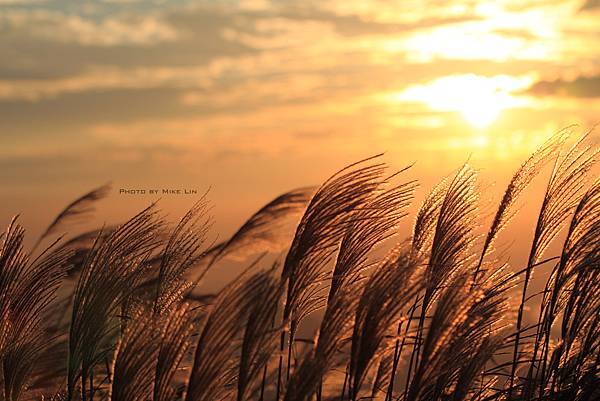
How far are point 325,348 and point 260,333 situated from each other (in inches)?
11.5

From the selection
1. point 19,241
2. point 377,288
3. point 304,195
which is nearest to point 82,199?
point 19,241

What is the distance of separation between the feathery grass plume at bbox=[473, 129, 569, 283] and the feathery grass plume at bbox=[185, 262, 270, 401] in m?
1.66

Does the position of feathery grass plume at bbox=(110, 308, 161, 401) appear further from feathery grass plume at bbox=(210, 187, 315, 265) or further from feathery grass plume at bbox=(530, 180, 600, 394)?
feathery grass plume at bbox=(530, 180, 600, 394)

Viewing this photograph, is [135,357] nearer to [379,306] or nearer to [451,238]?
[379,306]

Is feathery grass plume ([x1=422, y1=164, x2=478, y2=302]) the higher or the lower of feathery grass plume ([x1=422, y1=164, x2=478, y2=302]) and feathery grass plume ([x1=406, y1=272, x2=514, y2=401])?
the higher

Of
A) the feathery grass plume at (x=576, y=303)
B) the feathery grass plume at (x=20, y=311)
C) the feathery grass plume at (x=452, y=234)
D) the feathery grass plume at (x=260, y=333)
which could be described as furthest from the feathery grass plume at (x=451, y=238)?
the feathery grass plume at (x=20, y=311)

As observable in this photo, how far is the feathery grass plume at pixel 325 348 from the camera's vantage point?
10.9 ft

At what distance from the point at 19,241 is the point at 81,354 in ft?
4.81

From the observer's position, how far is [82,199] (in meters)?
6.36

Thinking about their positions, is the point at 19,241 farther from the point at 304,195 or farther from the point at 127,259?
the point at 304,195

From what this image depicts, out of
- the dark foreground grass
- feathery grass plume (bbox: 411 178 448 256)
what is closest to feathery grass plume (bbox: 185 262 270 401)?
the dark foreground grass

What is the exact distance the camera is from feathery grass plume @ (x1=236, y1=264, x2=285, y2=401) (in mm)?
3266

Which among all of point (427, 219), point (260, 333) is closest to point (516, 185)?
point (427, 219)

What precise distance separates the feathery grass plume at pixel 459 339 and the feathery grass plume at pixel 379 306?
0.17 meters
